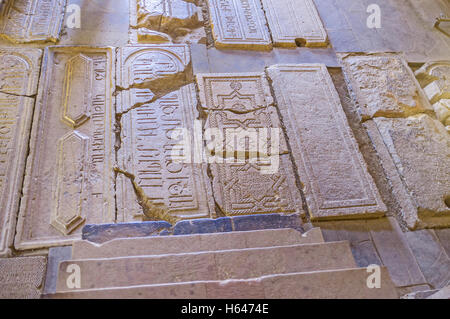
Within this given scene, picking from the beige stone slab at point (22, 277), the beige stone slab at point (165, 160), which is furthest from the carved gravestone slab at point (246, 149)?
the beige stone slab at point (22, 277)

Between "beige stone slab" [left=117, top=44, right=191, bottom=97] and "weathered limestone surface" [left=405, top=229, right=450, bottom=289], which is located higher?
"beige stone slab" [left=117, top=44, right=191, bottom=97]

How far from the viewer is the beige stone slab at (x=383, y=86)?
10.5 ft

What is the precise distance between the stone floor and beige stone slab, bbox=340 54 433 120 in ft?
0.05

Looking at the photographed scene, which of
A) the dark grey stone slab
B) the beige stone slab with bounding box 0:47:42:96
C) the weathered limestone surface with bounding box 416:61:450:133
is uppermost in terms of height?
the weathered limestone surface with bounding box 416:61:450:133

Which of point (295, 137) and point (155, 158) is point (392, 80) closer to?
point (295, 137)

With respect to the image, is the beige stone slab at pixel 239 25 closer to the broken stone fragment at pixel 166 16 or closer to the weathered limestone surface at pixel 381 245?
the broken stone fragment at pixel 166 16

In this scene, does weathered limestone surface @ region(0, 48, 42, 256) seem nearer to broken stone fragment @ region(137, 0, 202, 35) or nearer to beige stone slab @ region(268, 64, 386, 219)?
broken stone fragment @ region(137, 0, 202, 35)

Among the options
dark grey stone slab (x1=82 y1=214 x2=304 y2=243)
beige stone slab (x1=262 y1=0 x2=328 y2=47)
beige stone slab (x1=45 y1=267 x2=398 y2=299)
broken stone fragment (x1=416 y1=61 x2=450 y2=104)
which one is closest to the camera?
beige stone slab (x1=45 y1=267 x2=398 y2=299)

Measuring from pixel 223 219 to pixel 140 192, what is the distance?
0.62 meters

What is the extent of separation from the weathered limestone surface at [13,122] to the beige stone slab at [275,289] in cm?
108

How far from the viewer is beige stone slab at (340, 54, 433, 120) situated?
319cm

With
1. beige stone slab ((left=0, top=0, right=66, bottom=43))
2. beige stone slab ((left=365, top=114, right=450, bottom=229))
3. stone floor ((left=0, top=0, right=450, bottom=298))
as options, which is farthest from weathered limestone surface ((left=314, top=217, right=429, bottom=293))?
beige stone slab ((left=0, top=0, right=66, bottom=43))
